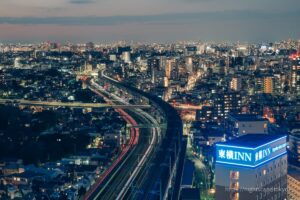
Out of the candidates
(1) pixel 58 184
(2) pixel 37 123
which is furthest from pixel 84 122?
(1) pixel 58 184

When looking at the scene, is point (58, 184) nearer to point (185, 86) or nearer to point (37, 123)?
point (37, 123)

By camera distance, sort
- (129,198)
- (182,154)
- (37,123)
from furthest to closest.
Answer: (37,123) → (182,154) → (129,198)

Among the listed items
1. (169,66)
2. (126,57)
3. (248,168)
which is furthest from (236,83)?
(248,168)

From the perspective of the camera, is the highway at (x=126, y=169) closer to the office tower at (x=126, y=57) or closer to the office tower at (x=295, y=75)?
the office tower at (x=295, y=75)

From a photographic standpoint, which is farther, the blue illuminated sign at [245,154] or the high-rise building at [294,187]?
the high-rise building at [294,187]

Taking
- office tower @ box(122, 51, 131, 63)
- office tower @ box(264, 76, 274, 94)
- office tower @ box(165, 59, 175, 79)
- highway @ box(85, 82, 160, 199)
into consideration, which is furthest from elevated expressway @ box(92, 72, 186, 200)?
office tower @ box(122, 51, 131, 63)

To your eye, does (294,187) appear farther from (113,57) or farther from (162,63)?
(113,57)

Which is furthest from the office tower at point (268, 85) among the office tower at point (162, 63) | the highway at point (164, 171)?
the highway at point (164, 171)
